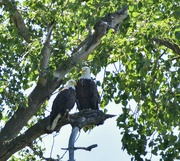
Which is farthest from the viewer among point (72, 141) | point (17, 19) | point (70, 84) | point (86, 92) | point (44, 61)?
point (86, 92)

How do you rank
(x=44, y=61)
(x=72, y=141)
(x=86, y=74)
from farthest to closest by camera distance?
1. (x=86, y=74)
2. (x=44, y=61)
3. (x=72, y=141)

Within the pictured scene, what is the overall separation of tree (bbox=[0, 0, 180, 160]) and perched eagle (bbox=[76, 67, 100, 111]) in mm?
174

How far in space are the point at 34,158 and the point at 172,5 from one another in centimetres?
353

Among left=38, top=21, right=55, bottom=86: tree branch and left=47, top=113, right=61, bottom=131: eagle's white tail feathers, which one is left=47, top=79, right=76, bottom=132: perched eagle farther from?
left=38, top=21, right=55, bottom=86: tree branch

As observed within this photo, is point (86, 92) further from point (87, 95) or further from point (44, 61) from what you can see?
point (44, 61)

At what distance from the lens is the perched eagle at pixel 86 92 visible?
14078 millimetres

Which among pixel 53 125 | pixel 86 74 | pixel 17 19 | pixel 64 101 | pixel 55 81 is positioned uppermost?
pixel 17 19

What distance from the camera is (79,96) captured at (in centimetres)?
1438

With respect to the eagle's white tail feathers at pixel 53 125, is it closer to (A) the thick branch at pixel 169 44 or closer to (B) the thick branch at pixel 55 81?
(B) the thick branch at pixel 55 81

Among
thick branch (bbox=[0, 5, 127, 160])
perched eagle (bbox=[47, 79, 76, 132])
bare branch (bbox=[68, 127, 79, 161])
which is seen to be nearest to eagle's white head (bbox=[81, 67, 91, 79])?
perched eagle (bbox=[47, 79, 76, 132])

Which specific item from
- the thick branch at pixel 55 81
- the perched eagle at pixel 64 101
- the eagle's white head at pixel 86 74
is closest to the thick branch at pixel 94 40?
the thick branch at pixel 55 81

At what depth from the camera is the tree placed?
12602 millimetres

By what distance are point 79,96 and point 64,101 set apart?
1.24 metres

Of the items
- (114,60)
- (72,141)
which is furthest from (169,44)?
(72,141)
